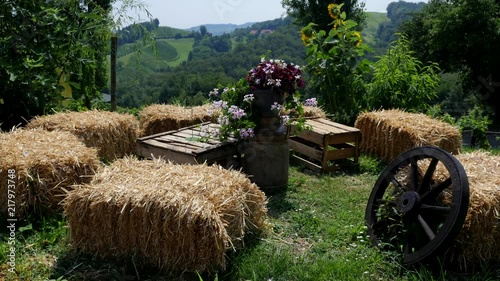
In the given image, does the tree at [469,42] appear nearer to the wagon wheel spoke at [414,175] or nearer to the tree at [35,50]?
the tree at [35,50]

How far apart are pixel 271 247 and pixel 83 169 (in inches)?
71.5

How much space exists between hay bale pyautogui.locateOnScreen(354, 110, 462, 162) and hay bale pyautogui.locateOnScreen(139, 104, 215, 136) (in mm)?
2283

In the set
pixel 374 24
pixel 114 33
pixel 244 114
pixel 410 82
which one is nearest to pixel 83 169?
pixel 244 114

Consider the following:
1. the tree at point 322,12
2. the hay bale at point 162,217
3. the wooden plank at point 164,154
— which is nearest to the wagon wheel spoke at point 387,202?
the hay bale at point 162,217

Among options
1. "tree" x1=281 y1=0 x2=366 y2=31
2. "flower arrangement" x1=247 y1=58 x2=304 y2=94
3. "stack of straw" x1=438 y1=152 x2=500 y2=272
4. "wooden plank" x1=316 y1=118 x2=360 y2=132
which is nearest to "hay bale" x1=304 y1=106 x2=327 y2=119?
"wooden plank" x1=316 y1=118 x2=360 y2=132

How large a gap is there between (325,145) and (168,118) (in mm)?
2344

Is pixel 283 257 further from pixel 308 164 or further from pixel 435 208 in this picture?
pixel 308 164

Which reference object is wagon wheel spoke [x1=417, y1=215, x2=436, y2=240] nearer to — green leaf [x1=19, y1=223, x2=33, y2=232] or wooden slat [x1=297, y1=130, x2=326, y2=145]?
wooden slat [x1=297, y1=130, x2=326, y2=145]

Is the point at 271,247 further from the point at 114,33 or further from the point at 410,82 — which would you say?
the point at 410,82

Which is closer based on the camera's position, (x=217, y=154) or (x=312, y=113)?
(x=217, y=154)

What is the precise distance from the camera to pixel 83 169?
4.35 m

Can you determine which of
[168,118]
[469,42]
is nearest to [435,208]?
[168,118]

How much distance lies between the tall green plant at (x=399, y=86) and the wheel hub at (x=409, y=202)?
491cm

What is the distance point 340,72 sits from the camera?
8664 millimetres
